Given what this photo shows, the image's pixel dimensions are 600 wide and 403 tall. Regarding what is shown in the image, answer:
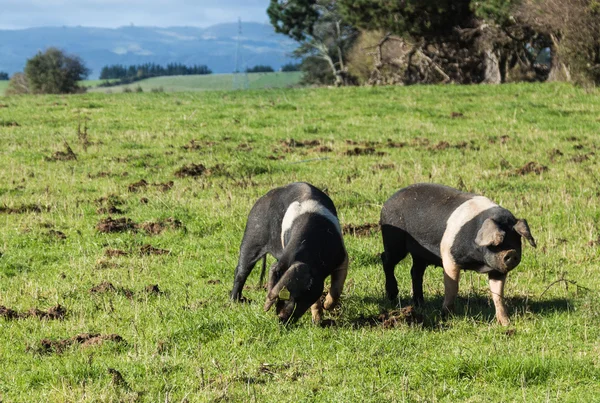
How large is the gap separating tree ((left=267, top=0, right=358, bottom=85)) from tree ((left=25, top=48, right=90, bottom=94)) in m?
25.1

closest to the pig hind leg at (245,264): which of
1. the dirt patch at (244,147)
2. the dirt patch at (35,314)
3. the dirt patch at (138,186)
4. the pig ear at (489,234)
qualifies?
the dirt patch at (35,314)

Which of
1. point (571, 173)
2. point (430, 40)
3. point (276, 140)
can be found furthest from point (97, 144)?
point (430, 40)

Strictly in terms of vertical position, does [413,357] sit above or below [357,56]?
below

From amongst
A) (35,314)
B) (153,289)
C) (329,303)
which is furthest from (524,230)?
(35,314)

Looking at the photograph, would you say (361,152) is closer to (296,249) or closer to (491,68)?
(296,249)

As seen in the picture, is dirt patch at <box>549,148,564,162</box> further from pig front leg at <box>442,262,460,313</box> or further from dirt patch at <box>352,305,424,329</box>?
dirt patch at <box>352,305,424,329</box>

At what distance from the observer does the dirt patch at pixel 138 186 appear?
15.4m

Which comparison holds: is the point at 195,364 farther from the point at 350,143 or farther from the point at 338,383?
the point at 350,143

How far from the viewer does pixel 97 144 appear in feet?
67.8

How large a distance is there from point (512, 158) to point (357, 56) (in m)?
49.9

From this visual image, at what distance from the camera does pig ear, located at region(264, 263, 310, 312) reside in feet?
23.7

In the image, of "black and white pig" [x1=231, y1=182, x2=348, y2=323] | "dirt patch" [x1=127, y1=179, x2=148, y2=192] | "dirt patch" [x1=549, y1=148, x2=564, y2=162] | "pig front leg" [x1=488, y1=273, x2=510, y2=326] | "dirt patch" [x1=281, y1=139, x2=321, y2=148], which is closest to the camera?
"black and white pig" [x1=231, y1=182, x2=348, y2=323]

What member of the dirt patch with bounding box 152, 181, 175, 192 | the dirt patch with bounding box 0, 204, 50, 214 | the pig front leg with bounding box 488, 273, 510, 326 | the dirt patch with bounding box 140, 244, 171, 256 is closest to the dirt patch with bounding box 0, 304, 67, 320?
the dirt patch with bounding box 140, 244, 171, 256

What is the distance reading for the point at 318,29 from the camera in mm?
77500
